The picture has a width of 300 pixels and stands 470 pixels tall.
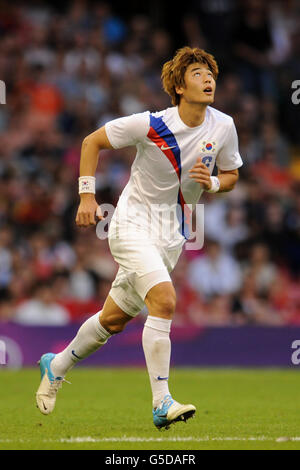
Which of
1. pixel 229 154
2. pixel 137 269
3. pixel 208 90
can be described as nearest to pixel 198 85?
pixel 208 90

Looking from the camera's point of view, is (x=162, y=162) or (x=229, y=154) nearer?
(x=162, y=162)

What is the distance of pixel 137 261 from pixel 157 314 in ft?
1.40

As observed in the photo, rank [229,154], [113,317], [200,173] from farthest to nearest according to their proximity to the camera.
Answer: [229,154] → [113,317] → [200,173]

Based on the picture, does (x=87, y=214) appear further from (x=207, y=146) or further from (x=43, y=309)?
(x=43, y=309)

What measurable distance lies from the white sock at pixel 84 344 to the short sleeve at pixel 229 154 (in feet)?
4.76

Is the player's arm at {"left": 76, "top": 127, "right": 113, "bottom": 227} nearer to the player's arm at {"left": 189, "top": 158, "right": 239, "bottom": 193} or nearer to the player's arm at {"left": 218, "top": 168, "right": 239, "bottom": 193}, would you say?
the player's arm at {"left": 189, "top": 158, "right": 239, "bottom": 193}

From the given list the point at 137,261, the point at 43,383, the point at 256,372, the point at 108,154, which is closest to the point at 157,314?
the point at 137,261

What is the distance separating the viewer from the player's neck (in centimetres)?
710

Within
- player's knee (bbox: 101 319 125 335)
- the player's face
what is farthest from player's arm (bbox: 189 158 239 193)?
player's knee (bbox: 101 319 125 335)

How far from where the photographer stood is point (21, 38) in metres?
16.7

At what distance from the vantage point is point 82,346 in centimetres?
734

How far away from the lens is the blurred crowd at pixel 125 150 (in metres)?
13.9

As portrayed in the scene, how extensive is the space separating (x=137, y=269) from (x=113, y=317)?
0.53 metres
